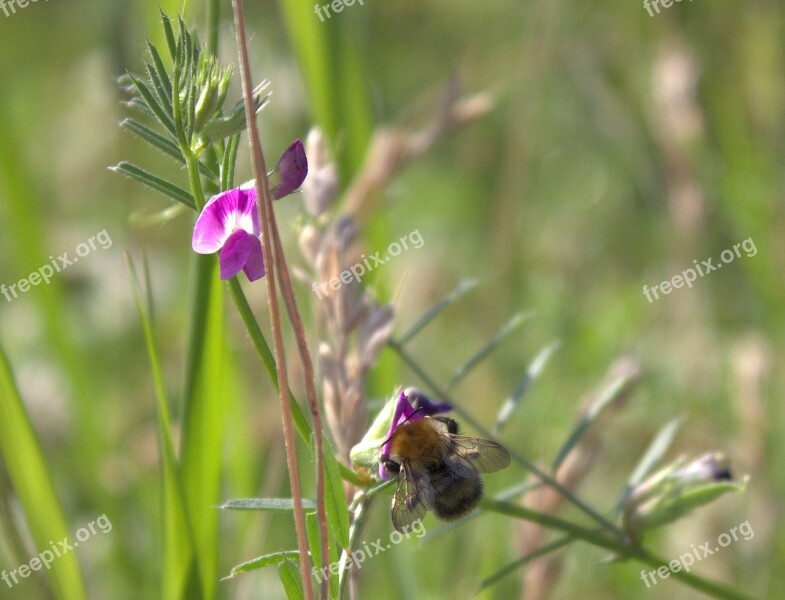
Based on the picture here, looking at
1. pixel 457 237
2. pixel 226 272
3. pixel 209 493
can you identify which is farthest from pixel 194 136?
pixel 457 237

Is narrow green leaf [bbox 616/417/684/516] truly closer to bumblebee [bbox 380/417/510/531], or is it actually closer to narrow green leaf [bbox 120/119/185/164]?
bumblebee [bbox 380/417/510/531]

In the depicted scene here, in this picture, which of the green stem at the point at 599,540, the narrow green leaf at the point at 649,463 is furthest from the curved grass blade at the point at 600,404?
the green stem at the point at 599,540

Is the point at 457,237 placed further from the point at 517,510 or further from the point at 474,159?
the point at 517,510

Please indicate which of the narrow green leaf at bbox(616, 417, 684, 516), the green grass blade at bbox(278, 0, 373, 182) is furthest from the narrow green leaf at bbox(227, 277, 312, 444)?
the green grass blade at bbox(278, 0, 373, 182)

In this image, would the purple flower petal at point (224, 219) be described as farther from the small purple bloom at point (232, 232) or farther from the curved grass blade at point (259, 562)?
the curved grass blade at point (259, 562)

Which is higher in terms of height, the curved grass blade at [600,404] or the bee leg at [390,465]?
the bee leg at [390,465]

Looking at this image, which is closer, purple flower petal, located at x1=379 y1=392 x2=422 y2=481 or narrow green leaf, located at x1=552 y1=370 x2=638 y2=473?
purple flower petal, located at x1=379 y1=392 x2=422 y2=481

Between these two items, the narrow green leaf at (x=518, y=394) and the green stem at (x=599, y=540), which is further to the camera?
the narrow green leaf at (x=518, y=394)

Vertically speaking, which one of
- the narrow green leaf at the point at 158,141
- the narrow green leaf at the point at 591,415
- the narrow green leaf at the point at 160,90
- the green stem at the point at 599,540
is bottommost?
the green stem at the point at 599,540
